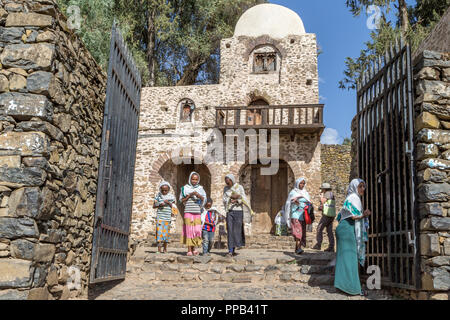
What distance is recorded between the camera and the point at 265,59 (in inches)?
621

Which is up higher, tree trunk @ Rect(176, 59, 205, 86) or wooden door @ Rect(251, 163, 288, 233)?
tree trunk @ Rect(176, 59, 205, 86)

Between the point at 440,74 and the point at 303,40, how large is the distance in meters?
10.8

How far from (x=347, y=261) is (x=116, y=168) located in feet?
10.6

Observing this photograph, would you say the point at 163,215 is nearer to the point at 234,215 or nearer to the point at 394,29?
the point at 234,215

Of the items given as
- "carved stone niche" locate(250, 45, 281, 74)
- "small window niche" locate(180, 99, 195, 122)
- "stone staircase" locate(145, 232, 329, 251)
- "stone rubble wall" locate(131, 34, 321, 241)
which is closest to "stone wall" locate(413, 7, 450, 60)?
→ "stone staircase" locate(145, 232, 329, 251)

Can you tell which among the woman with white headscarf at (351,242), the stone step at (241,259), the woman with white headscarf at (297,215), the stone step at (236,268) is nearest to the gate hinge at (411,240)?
the woman with white headscarf at (351,242)

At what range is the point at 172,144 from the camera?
15227 mm

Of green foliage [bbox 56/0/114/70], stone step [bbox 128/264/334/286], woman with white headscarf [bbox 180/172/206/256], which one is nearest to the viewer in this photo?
stone step [bbox 128/264/334/286]

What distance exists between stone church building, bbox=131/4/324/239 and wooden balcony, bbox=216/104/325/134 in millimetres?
32

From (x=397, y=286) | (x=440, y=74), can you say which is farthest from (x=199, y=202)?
(x=440, y=74)

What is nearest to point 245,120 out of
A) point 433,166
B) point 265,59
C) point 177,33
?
point 265,59

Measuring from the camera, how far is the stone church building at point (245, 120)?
48.0 ft

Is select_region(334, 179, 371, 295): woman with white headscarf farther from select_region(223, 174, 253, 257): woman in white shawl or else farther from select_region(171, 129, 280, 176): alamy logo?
select_region(171, 129, 280, 176): alamy logo

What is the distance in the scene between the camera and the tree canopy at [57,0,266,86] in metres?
19.1
